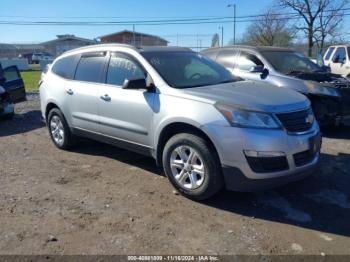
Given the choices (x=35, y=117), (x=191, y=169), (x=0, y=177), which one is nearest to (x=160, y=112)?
(x=191, y=169)

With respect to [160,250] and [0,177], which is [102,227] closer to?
[160,250]

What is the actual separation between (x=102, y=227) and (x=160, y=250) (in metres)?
0.76

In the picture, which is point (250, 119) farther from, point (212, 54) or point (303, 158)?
point (212, 54)

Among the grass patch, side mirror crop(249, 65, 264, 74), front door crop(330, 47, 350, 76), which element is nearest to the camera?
side mirror crop(249, 65, 264, 74)

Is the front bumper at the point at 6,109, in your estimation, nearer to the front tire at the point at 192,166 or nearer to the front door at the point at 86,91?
the front door at the point at 86,91

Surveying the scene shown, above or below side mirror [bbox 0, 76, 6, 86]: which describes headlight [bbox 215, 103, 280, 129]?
above

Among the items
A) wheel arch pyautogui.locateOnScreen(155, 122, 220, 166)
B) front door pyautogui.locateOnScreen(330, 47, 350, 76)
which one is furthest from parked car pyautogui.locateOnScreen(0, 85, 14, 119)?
front door pyautogui.locateOnScreen(330, 47, 350, 76)

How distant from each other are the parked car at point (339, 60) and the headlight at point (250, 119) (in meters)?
11.5

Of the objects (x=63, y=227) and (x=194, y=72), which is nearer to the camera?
(x=63, y=227)

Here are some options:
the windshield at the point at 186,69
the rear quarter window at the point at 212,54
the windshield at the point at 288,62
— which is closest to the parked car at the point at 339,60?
the windshield at the point at 288,62

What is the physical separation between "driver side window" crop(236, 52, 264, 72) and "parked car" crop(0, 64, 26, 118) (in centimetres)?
579

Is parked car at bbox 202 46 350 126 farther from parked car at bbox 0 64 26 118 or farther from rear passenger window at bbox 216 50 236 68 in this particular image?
parked car at bbox 0 64 26 118

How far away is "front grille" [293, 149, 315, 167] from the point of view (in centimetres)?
426

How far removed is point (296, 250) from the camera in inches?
139
